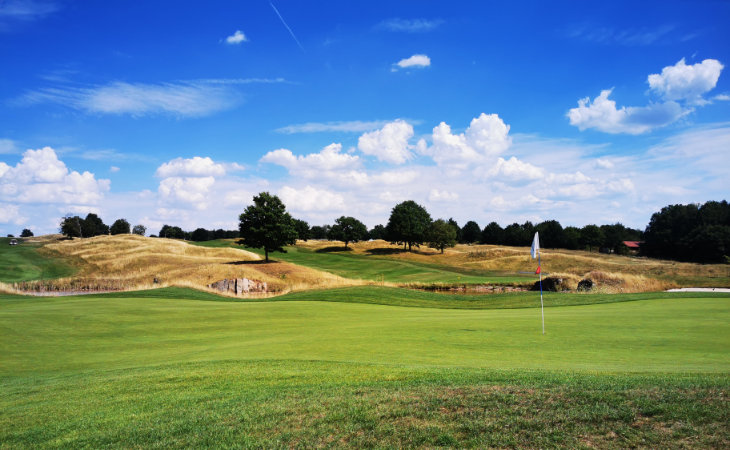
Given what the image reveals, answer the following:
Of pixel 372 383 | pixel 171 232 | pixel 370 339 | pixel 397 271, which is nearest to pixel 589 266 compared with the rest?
pixel 397 271

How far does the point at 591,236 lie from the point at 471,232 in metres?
40.2

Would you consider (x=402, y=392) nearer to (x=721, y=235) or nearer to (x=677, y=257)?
(x=721, y=235)

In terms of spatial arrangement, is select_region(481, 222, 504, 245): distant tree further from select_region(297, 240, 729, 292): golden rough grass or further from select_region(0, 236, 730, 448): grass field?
select_region(0, 236, 730, 448): grass field

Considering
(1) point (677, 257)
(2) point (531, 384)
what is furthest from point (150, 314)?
(1) point (677, 257)

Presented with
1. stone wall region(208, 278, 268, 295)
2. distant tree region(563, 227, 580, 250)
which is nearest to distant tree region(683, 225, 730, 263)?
distant tree region(563, 227, 580, 250)

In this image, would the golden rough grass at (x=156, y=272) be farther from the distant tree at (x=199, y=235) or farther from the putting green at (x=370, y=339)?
the distant tree at (x=199, y=235)

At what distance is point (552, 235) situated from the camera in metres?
123

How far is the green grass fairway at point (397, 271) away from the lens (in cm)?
5544

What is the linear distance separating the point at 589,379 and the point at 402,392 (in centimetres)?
317

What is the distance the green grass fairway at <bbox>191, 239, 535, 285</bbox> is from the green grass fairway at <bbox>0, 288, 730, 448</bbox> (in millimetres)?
36473

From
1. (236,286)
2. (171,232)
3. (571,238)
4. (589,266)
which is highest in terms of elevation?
(171,232)

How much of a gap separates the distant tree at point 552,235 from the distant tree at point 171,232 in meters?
108

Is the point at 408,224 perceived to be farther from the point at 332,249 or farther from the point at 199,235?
the point at 199,235

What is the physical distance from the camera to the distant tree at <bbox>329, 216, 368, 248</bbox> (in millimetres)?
106125
